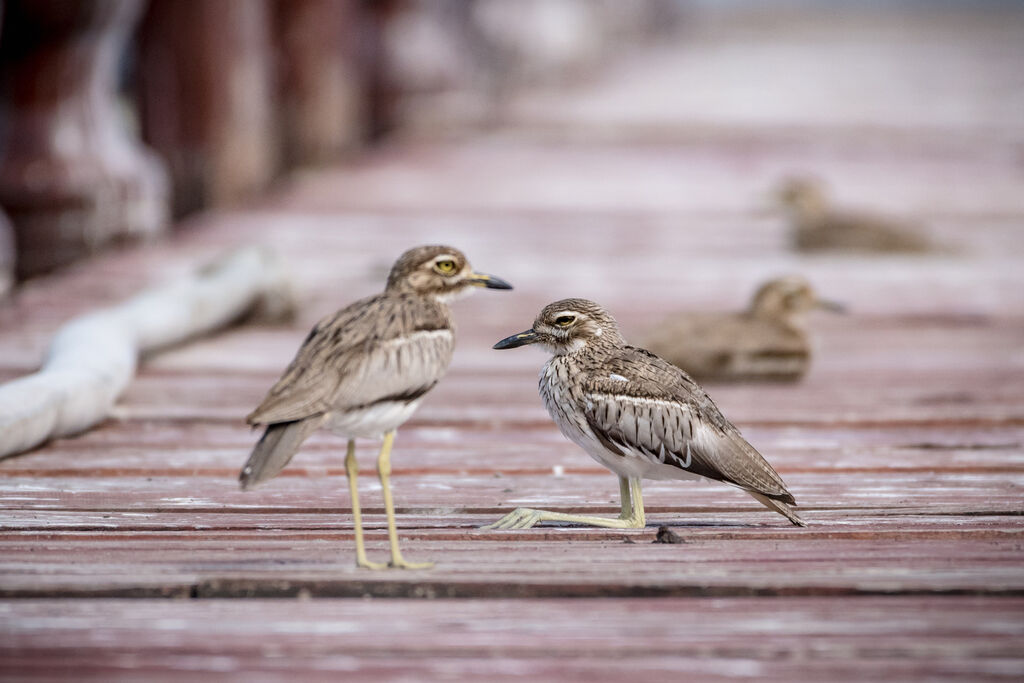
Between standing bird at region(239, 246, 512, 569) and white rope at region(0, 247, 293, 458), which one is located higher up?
standing bird at region(239, 246, 512, 569)

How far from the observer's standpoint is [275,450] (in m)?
3.08

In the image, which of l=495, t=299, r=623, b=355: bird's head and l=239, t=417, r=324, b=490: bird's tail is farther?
l=495, t=299, r=623, b=355: bird's head

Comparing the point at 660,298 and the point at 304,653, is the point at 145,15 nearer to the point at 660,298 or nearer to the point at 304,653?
the point at 660,298

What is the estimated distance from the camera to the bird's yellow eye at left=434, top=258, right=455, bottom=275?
354 cm

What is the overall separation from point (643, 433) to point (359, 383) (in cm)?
72

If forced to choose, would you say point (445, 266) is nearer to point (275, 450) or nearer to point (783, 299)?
point (275, 450)

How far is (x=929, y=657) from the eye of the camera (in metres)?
2.76

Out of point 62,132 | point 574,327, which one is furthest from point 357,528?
point 62,132

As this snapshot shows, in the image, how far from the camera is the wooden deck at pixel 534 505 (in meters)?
2.82

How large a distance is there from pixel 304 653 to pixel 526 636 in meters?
0.39

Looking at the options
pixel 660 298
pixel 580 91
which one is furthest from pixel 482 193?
pixel 580 91

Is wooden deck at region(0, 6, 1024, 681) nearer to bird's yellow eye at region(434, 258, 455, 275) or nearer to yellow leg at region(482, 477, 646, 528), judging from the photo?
yellow leg at region(482, 477, 646, 528)

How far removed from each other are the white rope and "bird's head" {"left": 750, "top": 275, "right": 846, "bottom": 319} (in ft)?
6.76

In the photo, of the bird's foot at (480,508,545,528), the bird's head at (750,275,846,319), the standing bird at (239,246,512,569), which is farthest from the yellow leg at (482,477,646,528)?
the bird's head at (750,275,846,319)
